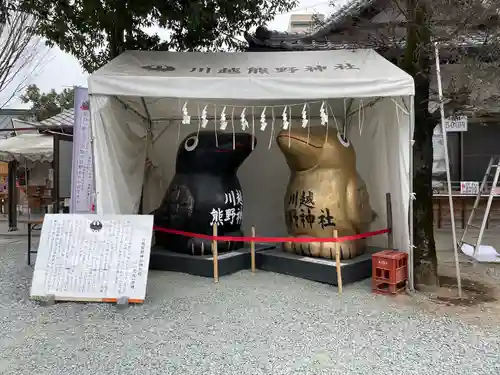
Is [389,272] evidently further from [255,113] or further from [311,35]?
[311,35]

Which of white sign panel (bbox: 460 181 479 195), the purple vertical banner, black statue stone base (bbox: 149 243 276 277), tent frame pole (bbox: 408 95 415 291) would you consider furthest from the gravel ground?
white sign panel (bbox: 460 181 479 195)

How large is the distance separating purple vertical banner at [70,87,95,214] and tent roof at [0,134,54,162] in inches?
211

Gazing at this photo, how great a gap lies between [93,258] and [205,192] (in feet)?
5.78

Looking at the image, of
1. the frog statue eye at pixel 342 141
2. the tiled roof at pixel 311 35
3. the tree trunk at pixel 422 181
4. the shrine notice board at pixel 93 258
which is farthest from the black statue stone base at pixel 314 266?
the tiled roof at pixel 311 35

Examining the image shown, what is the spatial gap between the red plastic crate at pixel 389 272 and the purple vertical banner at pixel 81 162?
3827 mm

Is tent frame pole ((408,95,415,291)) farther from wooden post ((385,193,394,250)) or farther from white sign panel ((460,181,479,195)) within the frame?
white sign panel ((460,181,479,195))

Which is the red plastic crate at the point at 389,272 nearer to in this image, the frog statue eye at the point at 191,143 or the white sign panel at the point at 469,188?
the frog statue eye at the point at 191,143

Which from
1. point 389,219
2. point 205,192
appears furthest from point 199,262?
point 389,219

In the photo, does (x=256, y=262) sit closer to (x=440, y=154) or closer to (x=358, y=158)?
(x=358, y=158)

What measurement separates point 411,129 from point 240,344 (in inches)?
111

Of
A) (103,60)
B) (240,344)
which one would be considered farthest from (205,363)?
(103,60)

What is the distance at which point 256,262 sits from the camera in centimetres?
639

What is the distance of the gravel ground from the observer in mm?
3398

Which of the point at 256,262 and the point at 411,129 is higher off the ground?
the point at 411,129
